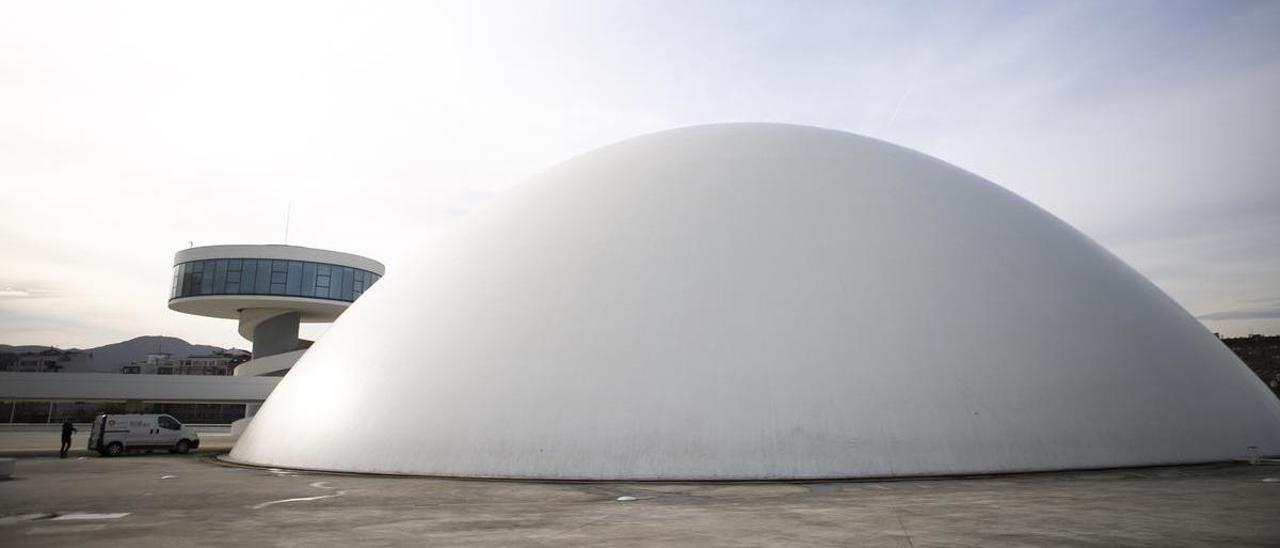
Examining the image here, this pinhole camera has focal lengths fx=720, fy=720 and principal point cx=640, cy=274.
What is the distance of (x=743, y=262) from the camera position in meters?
14.7

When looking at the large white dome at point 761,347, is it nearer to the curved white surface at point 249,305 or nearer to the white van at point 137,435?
the white van at point 137,435

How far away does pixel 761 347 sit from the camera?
13375mm

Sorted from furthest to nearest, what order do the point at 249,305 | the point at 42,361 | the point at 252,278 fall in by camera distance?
the point at 42,361
the point at 249,305
the point at 252,278

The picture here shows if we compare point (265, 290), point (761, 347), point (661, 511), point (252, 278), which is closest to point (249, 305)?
point (265, 290)

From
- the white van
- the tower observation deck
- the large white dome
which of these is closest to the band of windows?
the tower observation deck

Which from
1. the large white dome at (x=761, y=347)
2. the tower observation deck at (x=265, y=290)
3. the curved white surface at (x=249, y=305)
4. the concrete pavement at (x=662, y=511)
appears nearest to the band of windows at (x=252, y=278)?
the tower observation deck at (x=265, y=290)

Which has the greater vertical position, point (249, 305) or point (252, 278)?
point (252, 278)

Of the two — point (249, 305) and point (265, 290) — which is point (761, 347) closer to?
point (265, 290)

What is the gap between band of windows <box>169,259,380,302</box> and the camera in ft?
162

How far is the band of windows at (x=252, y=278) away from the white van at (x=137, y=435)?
1075 inches

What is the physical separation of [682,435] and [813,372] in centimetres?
271

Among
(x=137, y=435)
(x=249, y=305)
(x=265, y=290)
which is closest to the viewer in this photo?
(x=137, y=435)

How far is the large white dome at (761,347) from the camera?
12742mm

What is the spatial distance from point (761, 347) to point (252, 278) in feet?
151
